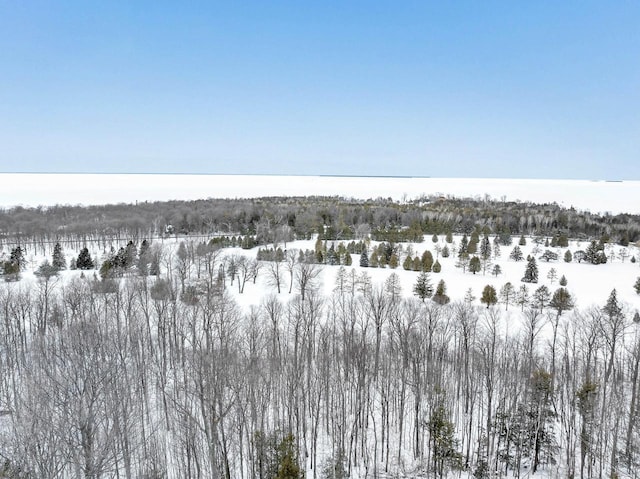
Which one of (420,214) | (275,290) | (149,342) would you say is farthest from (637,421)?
(420,214)

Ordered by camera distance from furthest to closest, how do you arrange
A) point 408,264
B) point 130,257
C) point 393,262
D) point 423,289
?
point 393,262, point 408,264, point 130,257, point 423,289

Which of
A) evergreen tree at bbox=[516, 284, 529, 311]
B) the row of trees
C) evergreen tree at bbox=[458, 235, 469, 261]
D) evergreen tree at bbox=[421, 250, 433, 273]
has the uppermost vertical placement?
the row of trees

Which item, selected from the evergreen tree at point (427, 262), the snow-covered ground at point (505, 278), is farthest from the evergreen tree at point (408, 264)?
the evergreen tree at point (427, 262)

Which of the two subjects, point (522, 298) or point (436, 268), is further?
point (436, 268)

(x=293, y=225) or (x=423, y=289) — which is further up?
(x=293, y=225)

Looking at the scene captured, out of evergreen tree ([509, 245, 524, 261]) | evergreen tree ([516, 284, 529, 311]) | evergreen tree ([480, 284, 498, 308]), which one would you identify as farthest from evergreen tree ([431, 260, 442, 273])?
evergreen tree ([509, 245, 524, 261])

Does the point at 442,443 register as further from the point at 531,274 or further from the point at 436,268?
the point at 531,274

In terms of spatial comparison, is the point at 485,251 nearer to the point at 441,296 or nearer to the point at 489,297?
the point at 489,297

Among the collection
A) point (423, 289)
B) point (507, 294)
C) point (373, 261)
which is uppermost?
point (373, 261)

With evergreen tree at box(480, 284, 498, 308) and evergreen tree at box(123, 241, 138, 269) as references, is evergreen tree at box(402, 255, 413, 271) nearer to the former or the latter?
evergreen tree at box(480, 284, 498, 308)

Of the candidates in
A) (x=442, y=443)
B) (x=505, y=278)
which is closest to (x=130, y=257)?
(x=442, y=443)

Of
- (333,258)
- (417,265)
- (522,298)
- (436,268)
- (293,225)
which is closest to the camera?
(522,298)

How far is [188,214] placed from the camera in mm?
109875

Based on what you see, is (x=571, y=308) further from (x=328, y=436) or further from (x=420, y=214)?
(x=420, y=214)
